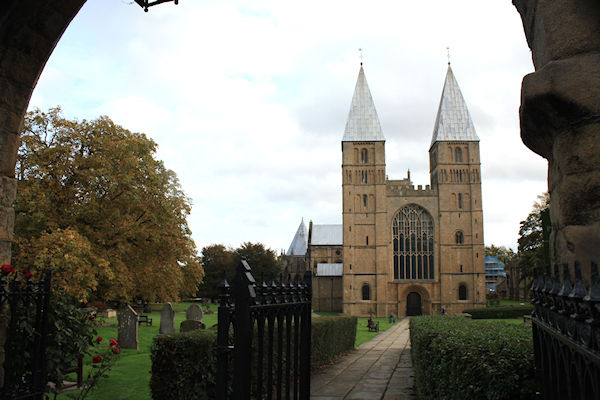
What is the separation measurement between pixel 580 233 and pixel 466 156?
5091 centimetres

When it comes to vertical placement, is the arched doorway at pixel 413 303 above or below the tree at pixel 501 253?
below

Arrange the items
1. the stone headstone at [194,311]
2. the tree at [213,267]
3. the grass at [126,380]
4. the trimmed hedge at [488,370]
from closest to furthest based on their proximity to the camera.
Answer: the trimmed hedge at [488,370] → the grass at [126,380] → the stone headstone at [194,311] → the tree at [213,267]

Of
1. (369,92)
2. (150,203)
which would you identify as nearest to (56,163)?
(150,203)

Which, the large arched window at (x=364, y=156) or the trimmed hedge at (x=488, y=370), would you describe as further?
the large arched window at (x=364, y=156)

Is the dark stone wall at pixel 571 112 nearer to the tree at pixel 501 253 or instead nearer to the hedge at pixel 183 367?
the hedge at pixel 183 367

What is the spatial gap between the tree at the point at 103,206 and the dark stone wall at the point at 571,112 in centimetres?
1293

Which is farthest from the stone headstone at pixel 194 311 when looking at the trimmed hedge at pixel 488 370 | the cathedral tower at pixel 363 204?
the cathedral tower at pixel 363 204

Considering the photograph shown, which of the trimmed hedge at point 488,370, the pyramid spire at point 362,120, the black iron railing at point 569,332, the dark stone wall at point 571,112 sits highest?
the pyramid spire at point 362,120

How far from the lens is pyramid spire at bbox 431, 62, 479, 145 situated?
5031 centimetres

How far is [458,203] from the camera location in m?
49.3

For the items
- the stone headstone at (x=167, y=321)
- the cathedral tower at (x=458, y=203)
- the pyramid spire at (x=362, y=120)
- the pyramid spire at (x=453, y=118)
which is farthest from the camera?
the pyramid spire at (x=362, y=120)

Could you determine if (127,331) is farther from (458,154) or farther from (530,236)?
(458,154)

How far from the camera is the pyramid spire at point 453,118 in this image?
50.3 m

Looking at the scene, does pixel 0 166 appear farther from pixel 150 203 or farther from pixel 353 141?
pixel 353 141
